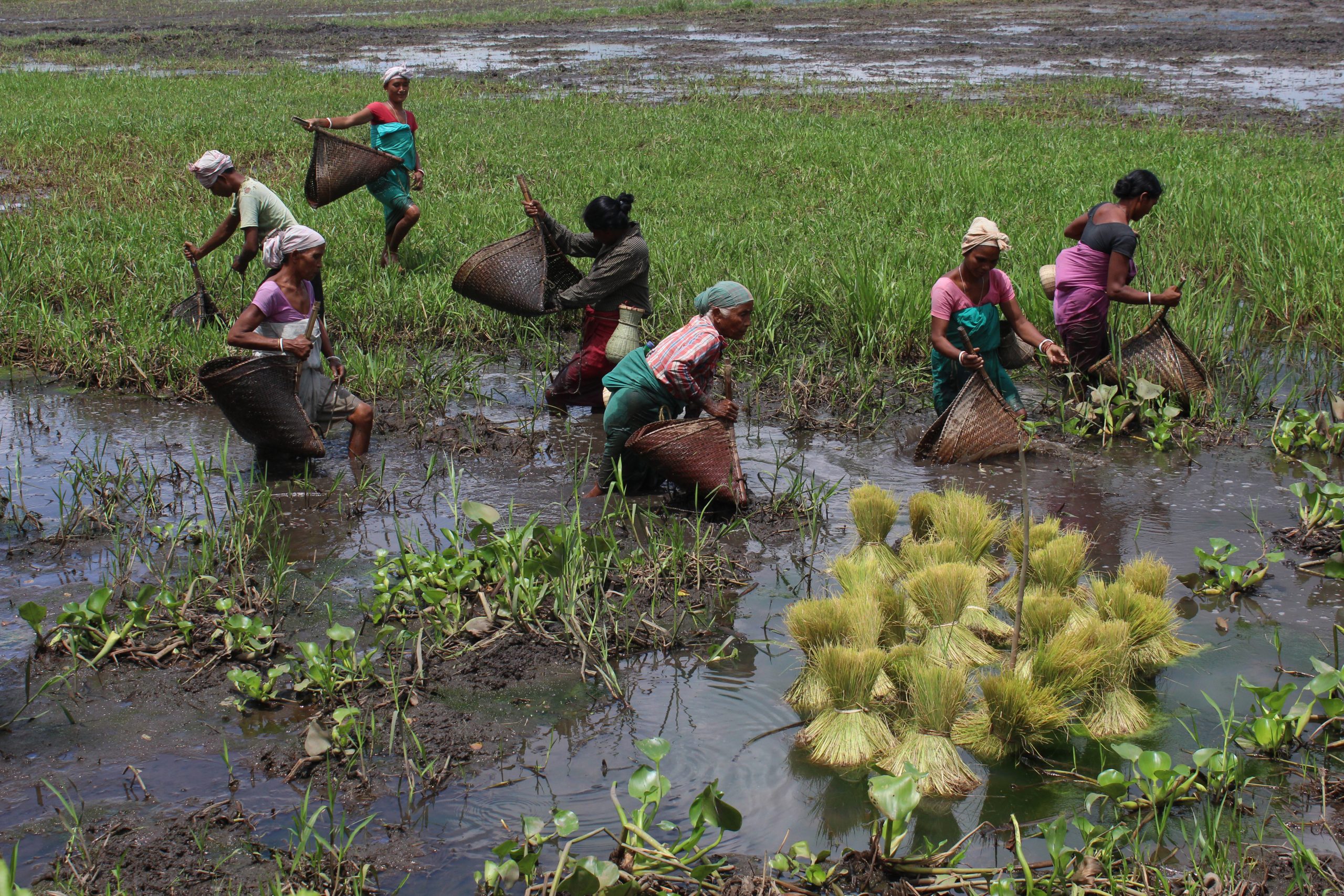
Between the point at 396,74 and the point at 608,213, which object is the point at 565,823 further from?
the point at 396,74

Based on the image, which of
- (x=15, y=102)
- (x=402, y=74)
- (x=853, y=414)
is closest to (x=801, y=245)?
(x=853, y=414)

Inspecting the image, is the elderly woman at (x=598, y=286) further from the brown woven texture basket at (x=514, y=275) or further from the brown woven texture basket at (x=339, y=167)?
the brown woven texture basket at (x=339, y=167)

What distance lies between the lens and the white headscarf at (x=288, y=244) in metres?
5.29

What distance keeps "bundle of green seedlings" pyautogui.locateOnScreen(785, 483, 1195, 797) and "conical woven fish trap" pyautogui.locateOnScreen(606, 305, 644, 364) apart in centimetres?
193

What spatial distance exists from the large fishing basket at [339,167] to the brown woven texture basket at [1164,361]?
528 cm

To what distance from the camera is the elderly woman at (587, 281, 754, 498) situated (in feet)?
16.3

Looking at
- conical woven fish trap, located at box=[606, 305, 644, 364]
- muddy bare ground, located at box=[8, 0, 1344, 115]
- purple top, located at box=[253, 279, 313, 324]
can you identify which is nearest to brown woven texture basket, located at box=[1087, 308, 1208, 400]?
conical woven fish trap, located at box=[606, 305, 644, 364]

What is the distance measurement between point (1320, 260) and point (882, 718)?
5.76 meters

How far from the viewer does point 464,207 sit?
9.64 m

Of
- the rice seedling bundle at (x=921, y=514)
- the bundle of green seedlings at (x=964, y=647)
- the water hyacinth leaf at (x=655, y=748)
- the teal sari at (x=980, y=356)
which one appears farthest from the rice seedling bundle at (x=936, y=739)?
the teal sari at (x=980, y=356)

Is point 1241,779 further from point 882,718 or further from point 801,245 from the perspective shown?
point 801,245

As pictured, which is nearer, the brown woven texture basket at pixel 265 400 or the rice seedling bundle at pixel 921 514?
the rice seedling bundle at pixel 921 514

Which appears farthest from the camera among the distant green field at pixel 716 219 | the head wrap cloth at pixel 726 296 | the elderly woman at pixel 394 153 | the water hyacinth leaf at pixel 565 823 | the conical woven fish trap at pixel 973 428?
the elderly woman at pixel 394 153

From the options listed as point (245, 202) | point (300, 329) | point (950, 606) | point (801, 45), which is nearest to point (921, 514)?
point (950, 606)
